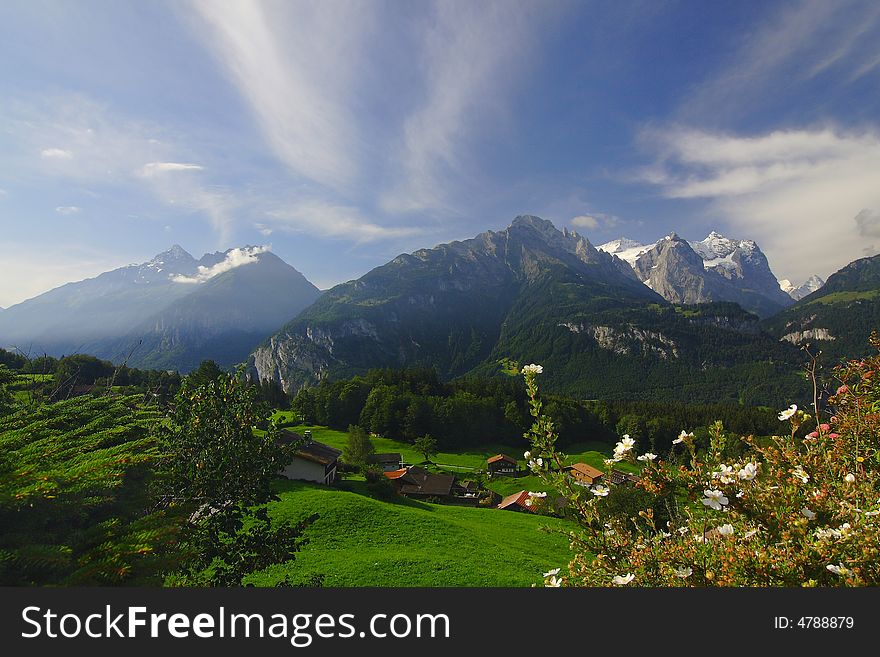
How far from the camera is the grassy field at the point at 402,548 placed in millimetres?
18861

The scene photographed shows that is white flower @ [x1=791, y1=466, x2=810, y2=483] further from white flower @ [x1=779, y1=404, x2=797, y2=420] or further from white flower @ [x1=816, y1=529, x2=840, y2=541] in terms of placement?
white flower @ [x1=779, y1=404, x2=797, y2=420]

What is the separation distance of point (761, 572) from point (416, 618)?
295 centimetres

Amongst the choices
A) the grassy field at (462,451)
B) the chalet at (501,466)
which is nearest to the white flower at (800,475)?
the grassy field at (462,451)

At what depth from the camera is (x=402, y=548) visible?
2444cm

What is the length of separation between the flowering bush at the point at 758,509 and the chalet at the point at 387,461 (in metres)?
66.0

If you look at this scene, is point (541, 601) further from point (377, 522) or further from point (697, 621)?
point (377, 522)

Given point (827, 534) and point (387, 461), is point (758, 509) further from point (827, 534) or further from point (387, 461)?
point (387, 461)

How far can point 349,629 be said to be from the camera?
11.2ft

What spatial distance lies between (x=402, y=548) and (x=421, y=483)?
118 feet

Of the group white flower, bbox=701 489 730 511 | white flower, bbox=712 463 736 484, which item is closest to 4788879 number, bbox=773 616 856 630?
white flower, bbox=701 489 730 511

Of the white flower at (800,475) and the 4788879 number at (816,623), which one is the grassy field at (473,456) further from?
the 4788879 number at (816,623)

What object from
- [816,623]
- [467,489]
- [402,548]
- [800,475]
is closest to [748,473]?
[800,475]

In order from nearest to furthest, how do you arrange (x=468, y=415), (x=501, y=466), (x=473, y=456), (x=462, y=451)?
(x=501, y=466) < (x=473, y=456) < (x=462, y=451) < (x=468, y=415)

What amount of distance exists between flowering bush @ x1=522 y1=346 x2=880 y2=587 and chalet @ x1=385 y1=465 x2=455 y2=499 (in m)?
54.6
